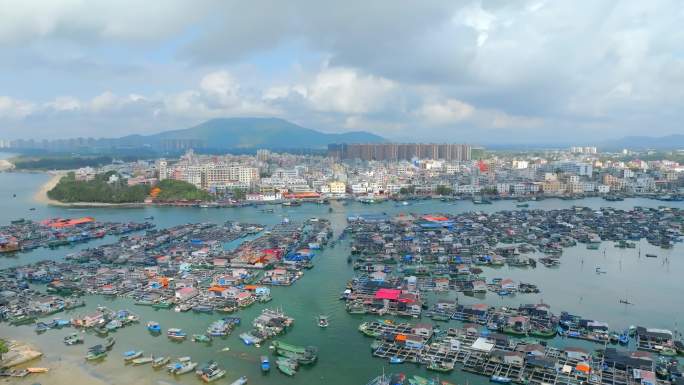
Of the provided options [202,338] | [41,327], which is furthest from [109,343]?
[41,327]

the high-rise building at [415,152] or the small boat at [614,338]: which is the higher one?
the high-rise building at [415,152]

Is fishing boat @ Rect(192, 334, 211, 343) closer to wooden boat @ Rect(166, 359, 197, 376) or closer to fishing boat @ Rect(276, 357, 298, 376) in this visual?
wooden boat @ Rect(166, 359, 197, 376)

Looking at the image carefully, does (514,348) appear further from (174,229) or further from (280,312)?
(174,229)

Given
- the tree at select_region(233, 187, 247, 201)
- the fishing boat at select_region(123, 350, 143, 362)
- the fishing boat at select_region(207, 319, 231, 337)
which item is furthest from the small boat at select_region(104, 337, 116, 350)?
the tree at select_region(233, 187, 247, 201)

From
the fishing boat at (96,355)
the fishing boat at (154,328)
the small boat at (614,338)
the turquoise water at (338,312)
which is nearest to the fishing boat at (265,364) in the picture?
the turquoise water at (338,312)

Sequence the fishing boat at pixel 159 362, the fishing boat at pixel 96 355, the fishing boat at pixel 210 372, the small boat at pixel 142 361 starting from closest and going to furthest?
1. the fishing boat at pixel 210 372
2. the fishing boat at pixel 159 362
3. the small boat at pixel 142 361
4. the fishing boat at pixel 96 355

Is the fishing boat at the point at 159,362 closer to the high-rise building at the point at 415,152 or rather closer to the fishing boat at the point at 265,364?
the fishing boat at the point at 265,364
